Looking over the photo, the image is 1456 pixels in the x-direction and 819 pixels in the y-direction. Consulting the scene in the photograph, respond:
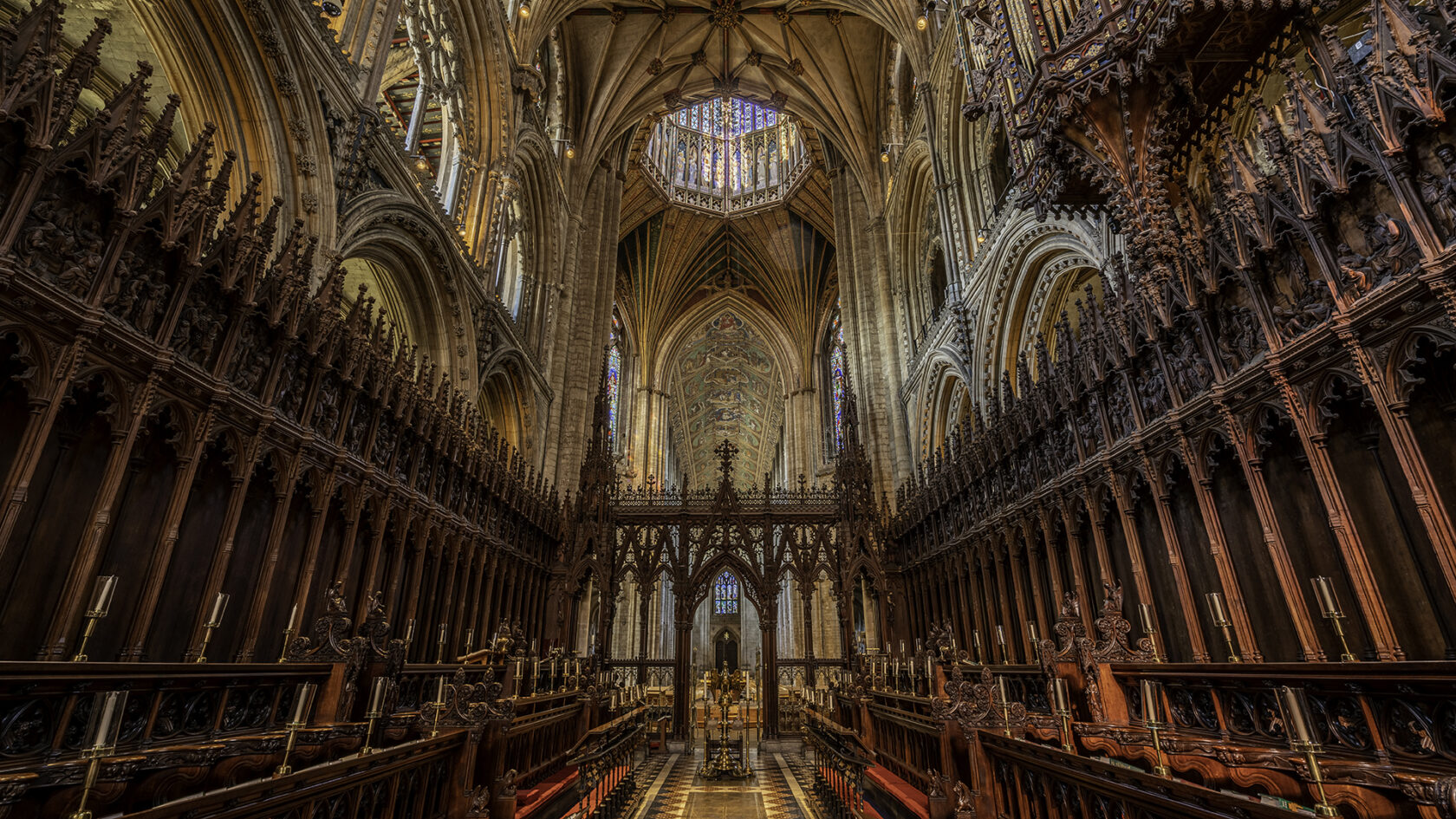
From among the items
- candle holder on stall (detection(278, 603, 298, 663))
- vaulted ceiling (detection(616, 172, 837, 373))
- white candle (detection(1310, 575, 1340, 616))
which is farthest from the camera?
vaulted ceiling (detection(616, 172, 837, 373))

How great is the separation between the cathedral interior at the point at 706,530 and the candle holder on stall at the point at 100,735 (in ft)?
0.07

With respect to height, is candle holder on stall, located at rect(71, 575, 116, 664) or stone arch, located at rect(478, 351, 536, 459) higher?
stone arch, located at rect(478, 351, 536, 459)

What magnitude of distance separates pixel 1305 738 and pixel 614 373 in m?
28.9

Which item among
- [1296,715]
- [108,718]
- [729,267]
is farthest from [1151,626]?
[729,267]

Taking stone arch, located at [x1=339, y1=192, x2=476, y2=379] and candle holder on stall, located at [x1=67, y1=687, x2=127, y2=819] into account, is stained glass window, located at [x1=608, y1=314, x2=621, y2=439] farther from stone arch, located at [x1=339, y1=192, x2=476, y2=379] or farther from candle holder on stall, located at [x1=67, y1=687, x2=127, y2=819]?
candle holder on stall, located at [x1=67, y1=687, x2=127, y2=819]

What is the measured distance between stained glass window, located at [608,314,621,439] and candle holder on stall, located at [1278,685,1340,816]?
27114 millimetres

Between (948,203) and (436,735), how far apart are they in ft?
51.4

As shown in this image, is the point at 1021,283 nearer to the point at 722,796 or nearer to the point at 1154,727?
the point at 722,796

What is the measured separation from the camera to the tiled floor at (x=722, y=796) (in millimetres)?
6773

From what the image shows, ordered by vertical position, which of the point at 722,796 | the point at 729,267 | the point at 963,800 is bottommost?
the point at 722,796

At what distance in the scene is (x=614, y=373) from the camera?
99.4 ft

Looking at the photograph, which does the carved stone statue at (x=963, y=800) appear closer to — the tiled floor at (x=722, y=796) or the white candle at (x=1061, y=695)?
the white candle at (x=1061, y=695)

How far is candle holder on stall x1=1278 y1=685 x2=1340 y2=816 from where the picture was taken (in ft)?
7.54

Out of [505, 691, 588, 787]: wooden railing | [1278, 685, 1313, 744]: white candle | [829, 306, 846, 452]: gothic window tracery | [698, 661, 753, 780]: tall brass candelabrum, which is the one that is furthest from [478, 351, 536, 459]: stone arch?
[829, 306, 846, 452]: gothic window tracery
